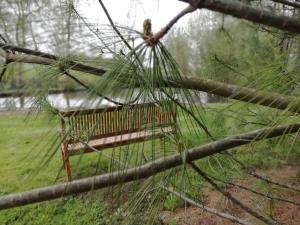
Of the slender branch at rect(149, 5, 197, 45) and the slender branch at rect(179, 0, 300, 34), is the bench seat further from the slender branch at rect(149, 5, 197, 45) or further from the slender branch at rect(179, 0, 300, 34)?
the slender branch at rect(179, 0, 300, 34)

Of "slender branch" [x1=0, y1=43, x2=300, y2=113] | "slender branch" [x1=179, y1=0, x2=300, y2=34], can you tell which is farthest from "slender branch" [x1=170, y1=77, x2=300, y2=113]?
"slender branch" [x1=179, y1=0, x2=300, y2=34]

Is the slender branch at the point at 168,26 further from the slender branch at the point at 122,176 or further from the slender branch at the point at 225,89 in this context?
the slender branch at the point at 122,176

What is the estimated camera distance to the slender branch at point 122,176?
0.68m

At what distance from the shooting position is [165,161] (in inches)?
31.4

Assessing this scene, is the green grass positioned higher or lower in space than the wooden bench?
lower

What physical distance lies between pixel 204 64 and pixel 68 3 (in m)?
0.81

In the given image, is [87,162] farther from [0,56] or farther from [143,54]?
[143,54]

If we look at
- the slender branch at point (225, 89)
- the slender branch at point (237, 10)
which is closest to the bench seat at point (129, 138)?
the slender branch at point (225, 89)

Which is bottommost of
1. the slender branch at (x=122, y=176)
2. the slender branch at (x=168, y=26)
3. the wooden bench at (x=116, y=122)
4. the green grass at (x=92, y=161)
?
the green grass at (x=92, y=161)

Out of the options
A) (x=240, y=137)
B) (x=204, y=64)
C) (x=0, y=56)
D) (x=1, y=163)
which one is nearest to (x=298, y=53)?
(x=240, y=137)

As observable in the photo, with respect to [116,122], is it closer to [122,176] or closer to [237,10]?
[122,176]

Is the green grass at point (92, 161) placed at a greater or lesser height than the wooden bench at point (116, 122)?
lesser

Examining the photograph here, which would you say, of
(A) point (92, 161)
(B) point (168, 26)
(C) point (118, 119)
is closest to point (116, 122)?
(C) point (118, 119)

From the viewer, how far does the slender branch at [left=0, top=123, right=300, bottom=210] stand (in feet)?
2.24
